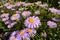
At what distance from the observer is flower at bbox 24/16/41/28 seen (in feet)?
7.44

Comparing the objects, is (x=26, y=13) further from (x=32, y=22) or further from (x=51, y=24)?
(x=51, y=24)

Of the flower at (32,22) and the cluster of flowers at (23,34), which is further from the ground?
the flower at (32,22)

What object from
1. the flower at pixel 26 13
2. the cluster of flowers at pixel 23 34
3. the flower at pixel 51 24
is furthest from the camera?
the flower at pixel 26 13

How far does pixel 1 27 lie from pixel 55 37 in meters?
0.72

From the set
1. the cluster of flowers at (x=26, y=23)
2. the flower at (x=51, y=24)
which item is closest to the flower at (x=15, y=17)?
the cluster of flowers at (x=26, y=23)

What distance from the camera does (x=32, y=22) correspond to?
2.30m

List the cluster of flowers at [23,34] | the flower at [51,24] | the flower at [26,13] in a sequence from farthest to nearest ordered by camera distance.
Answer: the flower at [26,13], the flower at [51,24], the cluster of flowers at [23,34]

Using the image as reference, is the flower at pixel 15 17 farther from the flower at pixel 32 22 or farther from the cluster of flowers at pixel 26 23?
the flower at pixel 32 22

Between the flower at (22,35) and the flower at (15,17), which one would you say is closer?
the flower at (22,35)

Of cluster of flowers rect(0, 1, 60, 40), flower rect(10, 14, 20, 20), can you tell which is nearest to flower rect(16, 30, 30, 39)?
cluster of flowers rect(0, 1, 60, 40)

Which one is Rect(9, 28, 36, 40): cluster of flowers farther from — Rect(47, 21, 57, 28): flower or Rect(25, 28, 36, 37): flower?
Rect(47, 21, 57, 28): flower

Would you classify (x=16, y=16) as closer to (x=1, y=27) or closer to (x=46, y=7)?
(x=1, y=27)

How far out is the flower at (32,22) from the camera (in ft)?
7.44

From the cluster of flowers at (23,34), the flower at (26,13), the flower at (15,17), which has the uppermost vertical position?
the flower at (26,13)
